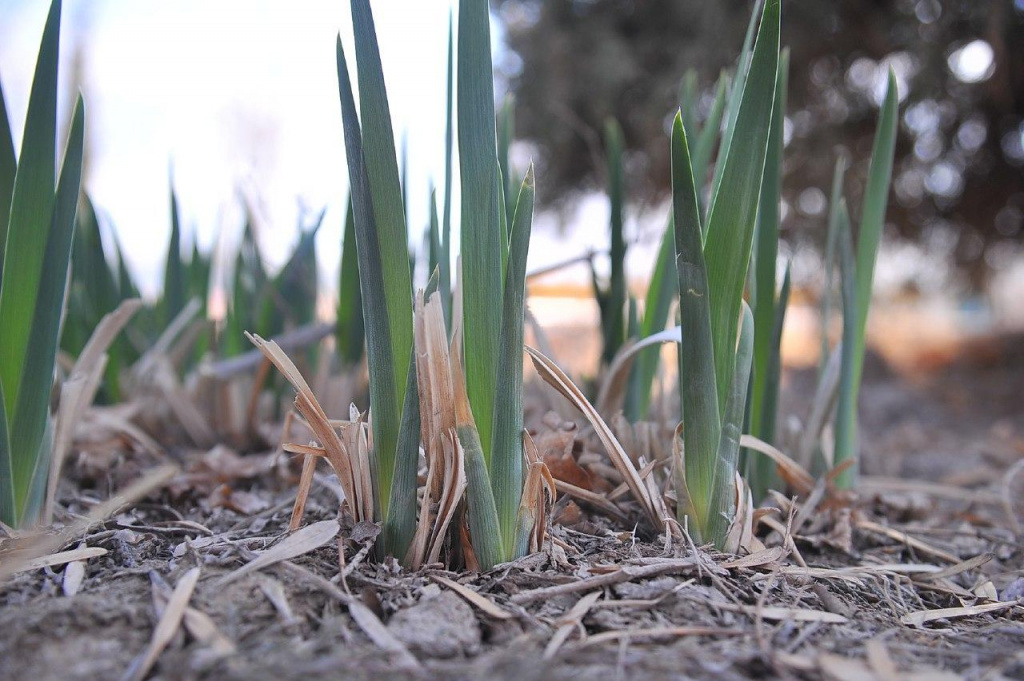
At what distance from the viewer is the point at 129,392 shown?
136cm

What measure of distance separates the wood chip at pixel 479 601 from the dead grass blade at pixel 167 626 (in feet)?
0.58

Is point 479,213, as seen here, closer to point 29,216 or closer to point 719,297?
point 719,297

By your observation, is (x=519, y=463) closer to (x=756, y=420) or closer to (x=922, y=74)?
(x=756, y=420)

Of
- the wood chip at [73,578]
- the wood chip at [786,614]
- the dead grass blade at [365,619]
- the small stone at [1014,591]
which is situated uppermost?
the wood chip at [73,578]

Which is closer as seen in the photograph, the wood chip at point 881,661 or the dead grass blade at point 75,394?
the wood chip at point 881,661

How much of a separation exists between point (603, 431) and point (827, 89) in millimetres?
4096

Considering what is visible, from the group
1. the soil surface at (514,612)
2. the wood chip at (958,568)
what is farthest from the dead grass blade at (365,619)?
the wood chip at (958,568)

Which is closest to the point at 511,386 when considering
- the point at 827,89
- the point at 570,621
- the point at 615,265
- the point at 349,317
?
the point at 570,621

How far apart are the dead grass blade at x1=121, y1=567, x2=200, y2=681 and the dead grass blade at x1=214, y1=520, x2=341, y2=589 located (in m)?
0.02

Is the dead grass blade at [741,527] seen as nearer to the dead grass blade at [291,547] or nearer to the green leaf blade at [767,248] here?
the green leaf blade at [767,248]

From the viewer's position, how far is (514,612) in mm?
500

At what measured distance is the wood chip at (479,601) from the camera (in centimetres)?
50

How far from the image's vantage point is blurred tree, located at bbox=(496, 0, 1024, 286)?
3.37 meters

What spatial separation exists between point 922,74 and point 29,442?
3.80 meters
